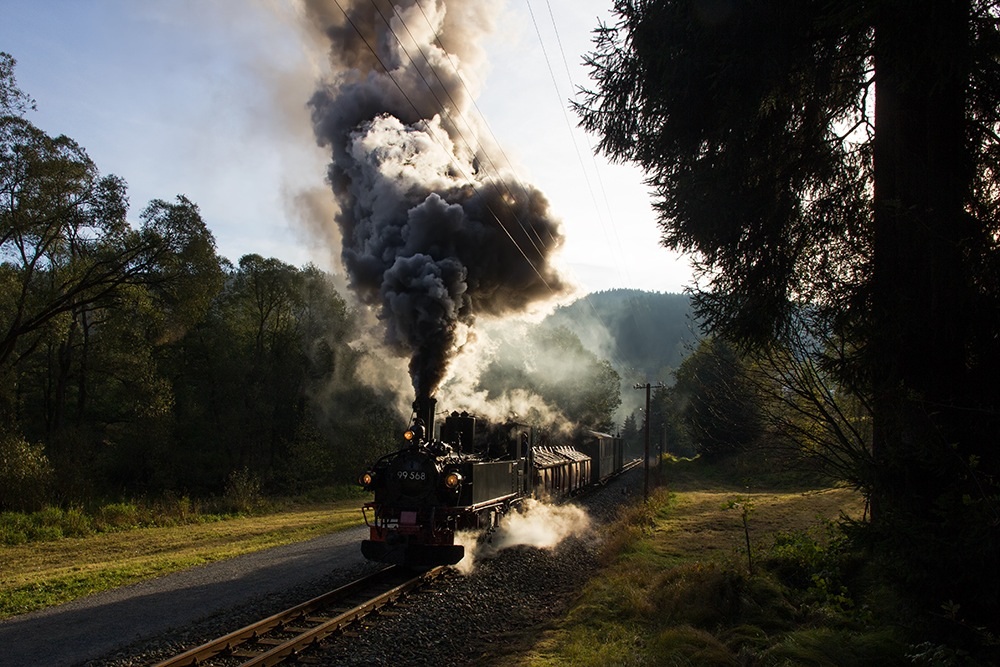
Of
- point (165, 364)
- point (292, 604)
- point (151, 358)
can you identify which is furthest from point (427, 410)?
point (165, 364)

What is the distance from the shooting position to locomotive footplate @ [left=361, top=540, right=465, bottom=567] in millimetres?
10672

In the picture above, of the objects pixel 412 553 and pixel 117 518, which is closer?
pixel 412 553

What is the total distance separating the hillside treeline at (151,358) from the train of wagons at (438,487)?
12616mm

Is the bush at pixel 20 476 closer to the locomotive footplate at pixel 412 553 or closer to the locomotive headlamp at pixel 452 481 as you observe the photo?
the locomotive footplate at pixel 412 553

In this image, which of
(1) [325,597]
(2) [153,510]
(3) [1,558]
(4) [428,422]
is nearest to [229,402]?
(2) [153,510]

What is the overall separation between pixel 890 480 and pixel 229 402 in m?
32.9

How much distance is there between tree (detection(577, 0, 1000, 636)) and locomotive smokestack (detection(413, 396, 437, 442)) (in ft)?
19.9

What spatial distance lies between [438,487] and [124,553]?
8.06m

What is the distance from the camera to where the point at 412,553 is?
10.8m

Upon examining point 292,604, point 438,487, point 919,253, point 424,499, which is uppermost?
point 919,253

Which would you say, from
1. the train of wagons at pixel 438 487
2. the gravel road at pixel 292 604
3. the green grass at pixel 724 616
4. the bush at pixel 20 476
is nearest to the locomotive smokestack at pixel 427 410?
the train of wagons at pixel 438 487

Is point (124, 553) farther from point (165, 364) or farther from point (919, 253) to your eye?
point (165, 364)

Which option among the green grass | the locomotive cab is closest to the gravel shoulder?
the locomotive cab

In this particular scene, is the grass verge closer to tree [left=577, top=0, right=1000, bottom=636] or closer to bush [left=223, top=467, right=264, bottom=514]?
bush [left=223, top=467, right=264, bottom=514]
